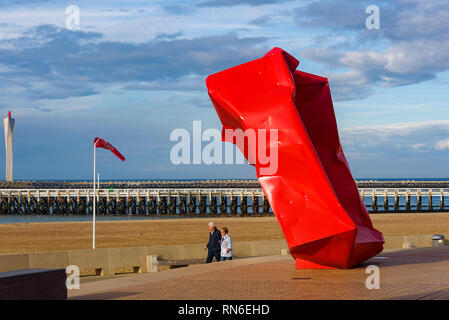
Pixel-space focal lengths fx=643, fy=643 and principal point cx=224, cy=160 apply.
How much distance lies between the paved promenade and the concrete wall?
112 inches

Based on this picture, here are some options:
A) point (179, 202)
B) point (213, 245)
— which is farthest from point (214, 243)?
point (179, 202)

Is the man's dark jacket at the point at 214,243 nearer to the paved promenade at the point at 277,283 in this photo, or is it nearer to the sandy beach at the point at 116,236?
the paved promenade at the point at 277,283

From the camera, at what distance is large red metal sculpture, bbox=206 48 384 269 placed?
43.6 feet

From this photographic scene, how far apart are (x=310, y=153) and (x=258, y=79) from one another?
1978 mm

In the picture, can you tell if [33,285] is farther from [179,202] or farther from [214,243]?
[179,202]

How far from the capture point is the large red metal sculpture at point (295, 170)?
13.3 metres

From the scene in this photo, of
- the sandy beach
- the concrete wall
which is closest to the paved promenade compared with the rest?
the concrete wall

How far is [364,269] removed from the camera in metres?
13.9

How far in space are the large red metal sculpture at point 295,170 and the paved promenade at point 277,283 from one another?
1.96ft

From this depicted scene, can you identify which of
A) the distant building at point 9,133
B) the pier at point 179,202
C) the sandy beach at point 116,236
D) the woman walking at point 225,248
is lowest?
the sandy beach at point 116,236

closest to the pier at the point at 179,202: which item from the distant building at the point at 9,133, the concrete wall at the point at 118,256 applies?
the concrete wall at the point at 118,256

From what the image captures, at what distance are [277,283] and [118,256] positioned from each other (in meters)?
6.25
